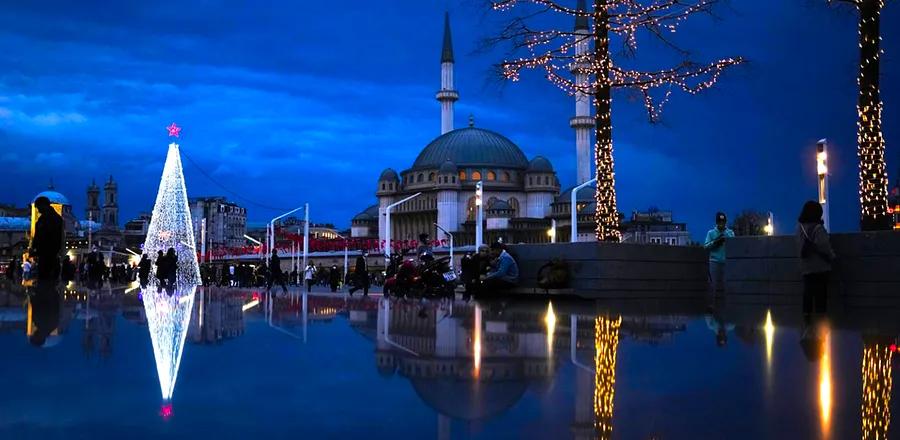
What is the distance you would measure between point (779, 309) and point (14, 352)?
30.3ft

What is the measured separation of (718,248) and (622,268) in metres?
1.60

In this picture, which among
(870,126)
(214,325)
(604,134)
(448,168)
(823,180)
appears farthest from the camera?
(448,168)

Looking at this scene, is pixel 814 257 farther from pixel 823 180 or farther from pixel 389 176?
pixel 389 176

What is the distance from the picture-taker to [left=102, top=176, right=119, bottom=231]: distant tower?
540ft

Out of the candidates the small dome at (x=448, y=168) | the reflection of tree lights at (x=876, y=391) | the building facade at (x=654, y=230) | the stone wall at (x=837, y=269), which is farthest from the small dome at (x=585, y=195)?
the reflection of tree lights at (x=876, y=391)

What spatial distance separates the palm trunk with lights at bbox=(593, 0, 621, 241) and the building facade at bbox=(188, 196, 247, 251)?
12104 cm

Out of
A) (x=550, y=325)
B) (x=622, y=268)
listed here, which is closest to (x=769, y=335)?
(x=550, y=325)

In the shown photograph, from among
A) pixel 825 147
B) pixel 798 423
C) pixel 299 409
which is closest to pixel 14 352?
pixel 299 409

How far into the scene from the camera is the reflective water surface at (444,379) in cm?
348

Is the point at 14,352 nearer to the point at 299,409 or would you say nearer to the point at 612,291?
the point at 299,409

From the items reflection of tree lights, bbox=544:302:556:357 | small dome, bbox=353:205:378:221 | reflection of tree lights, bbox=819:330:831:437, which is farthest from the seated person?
small dome, bbox=353:205:378:221

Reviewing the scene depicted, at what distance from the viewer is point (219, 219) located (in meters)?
148

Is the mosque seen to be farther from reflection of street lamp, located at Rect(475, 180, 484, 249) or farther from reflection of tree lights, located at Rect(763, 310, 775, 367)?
reflection of tree lights, located at Rect(763, 310, 775, 367)

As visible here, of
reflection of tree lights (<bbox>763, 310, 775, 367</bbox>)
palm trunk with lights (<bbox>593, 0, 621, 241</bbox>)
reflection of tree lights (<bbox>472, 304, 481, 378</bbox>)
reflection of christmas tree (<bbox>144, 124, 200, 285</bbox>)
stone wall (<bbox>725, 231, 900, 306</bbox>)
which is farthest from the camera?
reflection of christmas tree (<bbox>144, 124, 200, 285</bbox>)
